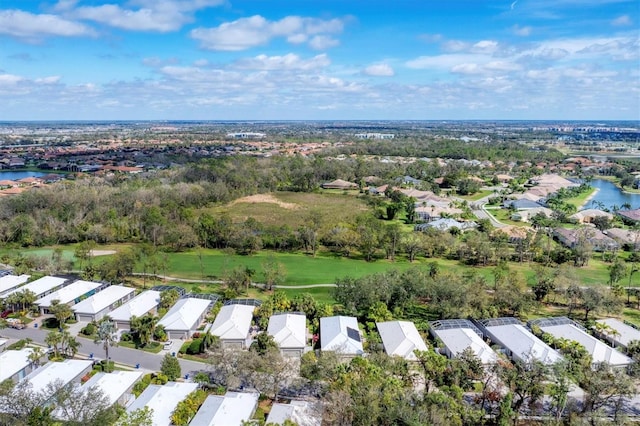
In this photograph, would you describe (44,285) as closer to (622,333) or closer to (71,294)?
(71,294)

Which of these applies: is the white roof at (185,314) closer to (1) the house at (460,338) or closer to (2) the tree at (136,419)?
(2) the tree at (136,419)

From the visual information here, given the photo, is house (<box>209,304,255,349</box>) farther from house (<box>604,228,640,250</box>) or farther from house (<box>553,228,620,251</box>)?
house (<box>604,228,640,250</box>)

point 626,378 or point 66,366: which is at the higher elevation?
point 626,378

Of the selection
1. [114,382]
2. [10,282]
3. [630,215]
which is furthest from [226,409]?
[630,215]

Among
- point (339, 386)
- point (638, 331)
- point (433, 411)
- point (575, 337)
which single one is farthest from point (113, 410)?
point (638, 331)

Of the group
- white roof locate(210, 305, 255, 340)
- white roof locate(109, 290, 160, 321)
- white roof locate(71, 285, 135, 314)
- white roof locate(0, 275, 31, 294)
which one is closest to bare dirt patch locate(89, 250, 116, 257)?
white roof locate(0, 275, 31, 294)

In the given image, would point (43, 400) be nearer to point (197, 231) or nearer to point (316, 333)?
point (316, 333)
